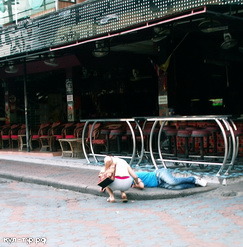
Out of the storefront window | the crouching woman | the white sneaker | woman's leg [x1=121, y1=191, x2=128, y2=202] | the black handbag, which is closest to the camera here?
the black handbag

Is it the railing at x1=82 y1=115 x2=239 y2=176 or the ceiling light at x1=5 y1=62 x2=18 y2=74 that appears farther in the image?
the ceiling light at x1=5 y1=62 x2=18 y2=74

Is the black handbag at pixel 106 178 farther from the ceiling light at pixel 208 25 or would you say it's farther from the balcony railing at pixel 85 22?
the ceiling light at pixel 208 25

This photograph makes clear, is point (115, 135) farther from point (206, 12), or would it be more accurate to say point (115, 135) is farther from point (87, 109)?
point (87, 109)

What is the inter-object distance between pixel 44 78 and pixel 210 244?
48.1 ft

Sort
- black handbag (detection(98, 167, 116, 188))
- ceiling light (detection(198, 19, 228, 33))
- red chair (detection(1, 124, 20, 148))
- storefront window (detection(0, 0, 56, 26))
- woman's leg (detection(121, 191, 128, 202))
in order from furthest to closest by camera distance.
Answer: red chair (detection(1, 124, 20, 148)), storefront window (detection(0, 0, 56, 26)), ceiling light (detection(198, 19, 228, 33)), woman's leg (detection(121, 191, 128, 202)), black handbag (detection(98, 167, 116, 188))

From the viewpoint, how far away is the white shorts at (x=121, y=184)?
716 centimetres

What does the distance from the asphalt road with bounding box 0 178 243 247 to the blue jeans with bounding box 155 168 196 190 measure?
34 centimetres

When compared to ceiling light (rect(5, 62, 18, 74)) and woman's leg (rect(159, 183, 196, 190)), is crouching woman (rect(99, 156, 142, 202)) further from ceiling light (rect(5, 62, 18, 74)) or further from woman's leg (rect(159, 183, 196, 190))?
ceiling light (rect(5, 62, 18, 74))

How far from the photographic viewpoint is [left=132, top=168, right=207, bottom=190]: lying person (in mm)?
7828

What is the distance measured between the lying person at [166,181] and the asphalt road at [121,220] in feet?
1.12

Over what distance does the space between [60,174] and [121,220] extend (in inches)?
172

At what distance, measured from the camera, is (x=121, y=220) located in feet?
20.5

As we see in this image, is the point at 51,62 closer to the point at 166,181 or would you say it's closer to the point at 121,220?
the point at 166,181

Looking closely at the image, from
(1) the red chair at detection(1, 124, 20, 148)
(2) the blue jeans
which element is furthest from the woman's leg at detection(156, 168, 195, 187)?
(1) the red chair at detection(1, 124, 20, 148)
